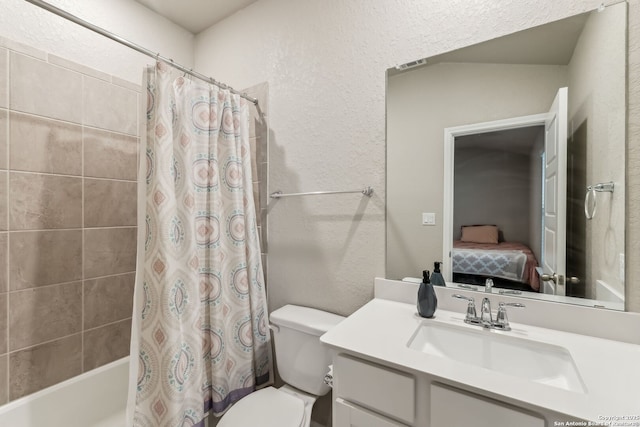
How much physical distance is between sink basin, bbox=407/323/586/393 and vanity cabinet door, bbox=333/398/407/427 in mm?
230

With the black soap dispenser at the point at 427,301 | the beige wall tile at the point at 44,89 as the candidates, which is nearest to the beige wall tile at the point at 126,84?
the beige wall tile at the point at 44,89

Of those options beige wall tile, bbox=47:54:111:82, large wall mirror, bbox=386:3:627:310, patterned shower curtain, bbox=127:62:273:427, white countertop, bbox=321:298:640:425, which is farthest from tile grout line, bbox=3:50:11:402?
large wall mirror, bbox=386:3:627:310

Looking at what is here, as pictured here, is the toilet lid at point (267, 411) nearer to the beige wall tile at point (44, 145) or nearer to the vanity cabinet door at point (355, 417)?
the vanity cabinet door at point (355, 417)

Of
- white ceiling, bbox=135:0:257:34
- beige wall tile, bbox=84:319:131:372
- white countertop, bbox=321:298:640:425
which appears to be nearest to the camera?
white countertop, bbox=321:298:640:425

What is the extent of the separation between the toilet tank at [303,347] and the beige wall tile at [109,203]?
1.10 m

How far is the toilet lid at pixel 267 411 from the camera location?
1162 mm

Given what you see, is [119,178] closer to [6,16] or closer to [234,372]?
[6,16]

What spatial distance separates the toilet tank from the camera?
4.39ft

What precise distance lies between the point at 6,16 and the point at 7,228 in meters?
0.98

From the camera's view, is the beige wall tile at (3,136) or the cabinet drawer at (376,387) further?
the beige wall tile at (3,136)

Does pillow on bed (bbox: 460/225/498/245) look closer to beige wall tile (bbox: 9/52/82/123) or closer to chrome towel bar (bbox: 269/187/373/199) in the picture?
chrome towel bar (bbox: 269/187/373/199)

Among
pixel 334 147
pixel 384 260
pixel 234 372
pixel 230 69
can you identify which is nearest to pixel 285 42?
pixel 230 69

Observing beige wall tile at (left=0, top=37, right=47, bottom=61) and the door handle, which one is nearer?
the door handle

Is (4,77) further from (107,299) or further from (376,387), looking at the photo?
(376,387)
